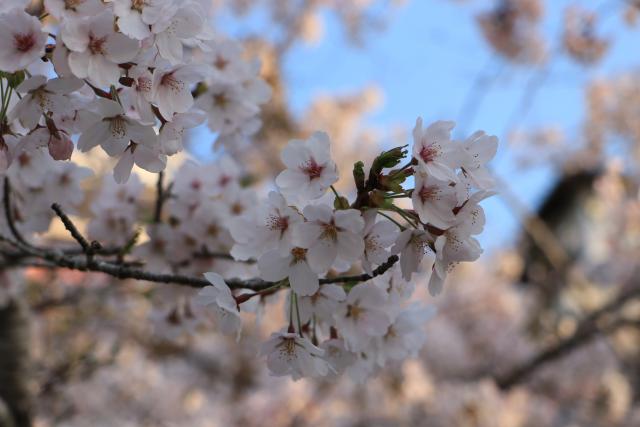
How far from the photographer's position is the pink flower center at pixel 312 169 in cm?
87

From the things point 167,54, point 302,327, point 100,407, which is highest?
point 167,54

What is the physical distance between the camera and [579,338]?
4023mm

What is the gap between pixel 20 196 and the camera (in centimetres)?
129

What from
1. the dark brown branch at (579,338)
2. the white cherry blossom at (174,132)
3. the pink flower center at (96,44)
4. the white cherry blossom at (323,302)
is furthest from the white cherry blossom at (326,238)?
the dark brown branch at (579,338)

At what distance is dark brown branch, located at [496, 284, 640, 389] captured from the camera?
13.2 ft

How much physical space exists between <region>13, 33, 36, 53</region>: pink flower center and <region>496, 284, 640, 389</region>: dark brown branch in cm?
399

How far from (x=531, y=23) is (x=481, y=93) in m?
2.23

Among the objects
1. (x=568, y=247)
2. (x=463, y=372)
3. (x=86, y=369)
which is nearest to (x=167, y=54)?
(x=86, y=369)

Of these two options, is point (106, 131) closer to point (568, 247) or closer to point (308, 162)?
point (308, 162)

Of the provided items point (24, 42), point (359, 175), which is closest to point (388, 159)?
point (359, 175)

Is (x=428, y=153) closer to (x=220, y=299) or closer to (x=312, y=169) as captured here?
(x=312, y=169)

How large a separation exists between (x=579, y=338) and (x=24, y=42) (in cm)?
402

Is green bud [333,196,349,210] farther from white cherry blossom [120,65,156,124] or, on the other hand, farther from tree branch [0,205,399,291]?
white cherry blossom [120,65,156,124]

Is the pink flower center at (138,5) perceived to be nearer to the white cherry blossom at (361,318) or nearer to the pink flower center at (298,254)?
the pink flower center at (298,254)
